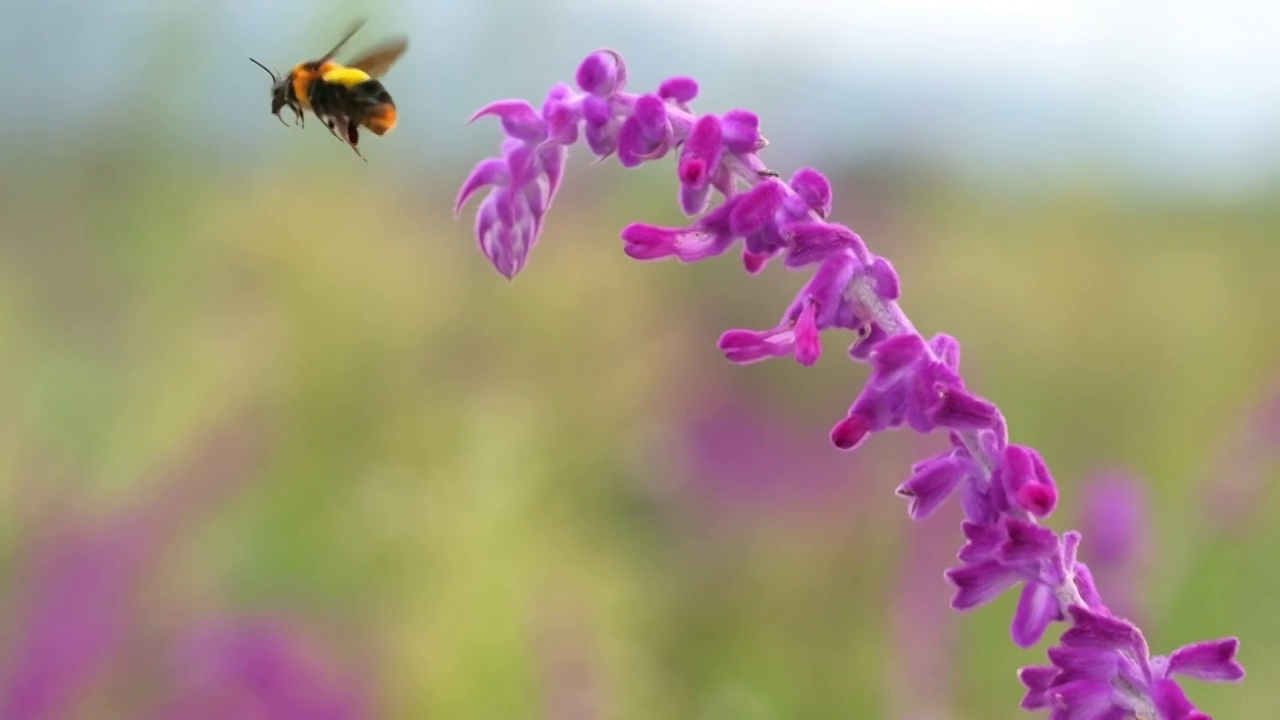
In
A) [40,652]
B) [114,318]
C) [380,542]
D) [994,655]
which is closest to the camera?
[40,652]

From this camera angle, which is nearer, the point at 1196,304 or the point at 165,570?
the point at 165,570

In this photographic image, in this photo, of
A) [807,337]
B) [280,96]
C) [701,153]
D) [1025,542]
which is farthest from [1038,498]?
[280,96]

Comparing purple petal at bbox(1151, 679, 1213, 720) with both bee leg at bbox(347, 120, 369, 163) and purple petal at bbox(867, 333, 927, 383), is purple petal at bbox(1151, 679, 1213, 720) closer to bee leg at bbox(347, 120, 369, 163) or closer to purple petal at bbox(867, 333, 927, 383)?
purple petal at bbox(867, 333, 927, 383)

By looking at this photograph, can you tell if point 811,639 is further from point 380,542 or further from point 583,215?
point 583,215

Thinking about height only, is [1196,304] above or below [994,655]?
above

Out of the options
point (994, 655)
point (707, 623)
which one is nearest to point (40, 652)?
point (707, 623)

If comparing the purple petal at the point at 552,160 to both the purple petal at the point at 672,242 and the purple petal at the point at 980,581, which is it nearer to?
the purple petal at the point at 672,242

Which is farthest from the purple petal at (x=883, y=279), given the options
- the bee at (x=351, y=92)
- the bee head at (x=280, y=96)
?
the bee head at (x=280, y=96)
